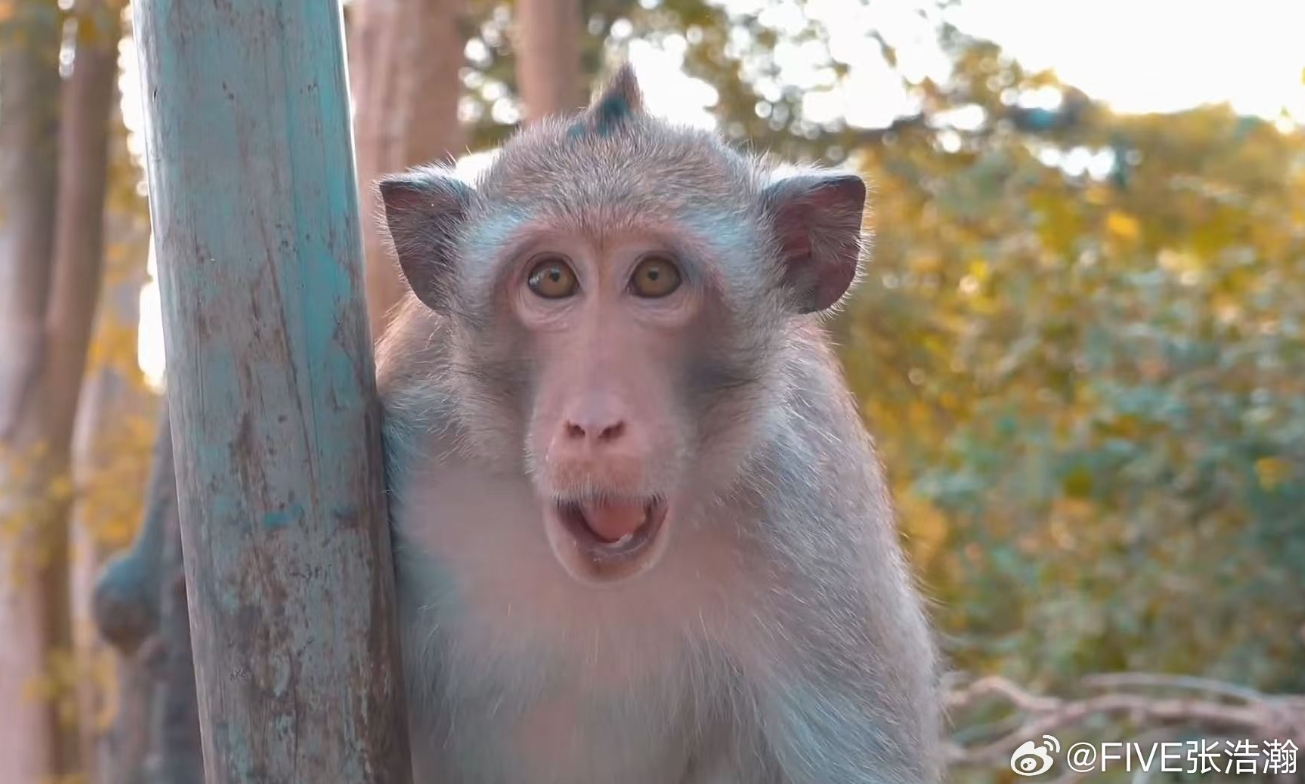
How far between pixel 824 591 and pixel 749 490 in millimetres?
241

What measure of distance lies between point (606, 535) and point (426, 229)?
71 centimetres

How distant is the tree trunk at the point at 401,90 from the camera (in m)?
4.66

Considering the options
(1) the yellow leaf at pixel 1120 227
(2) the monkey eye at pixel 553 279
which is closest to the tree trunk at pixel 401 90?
(2) the monkey eye at pixel 553 279

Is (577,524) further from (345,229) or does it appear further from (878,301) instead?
(878,301)

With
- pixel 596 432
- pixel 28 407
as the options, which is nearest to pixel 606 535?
pixel 596 432

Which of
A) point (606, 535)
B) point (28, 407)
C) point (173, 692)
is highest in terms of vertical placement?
point (606, 535)

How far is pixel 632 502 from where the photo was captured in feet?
7.60

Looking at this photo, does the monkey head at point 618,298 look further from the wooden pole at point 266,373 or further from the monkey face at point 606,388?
the wooden pole at point 266,373

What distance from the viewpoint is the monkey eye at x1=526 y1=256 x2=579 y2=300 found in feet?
7.97

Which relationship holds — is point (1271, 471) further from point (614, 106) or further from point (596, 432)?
point (596, 432)

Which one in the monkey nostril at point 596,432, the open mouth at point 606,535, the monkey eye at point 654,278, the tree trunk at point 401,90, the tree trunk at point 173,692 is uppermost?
the tree trunk at point 401,90

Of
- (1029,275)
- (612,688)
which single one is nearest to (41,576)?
(1029,275)

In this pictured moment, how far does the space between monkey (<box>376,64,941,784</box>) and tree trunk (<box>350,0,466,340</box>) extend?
5.88 feet

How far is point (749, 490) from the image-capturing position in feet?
8.86
